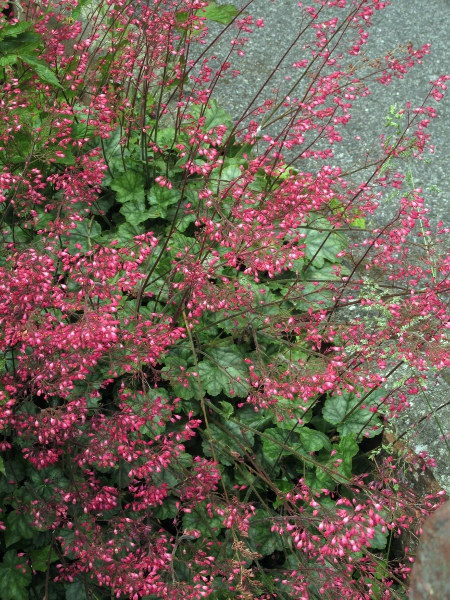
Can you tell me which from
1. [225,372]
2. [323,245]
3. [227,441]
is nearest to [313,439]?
[227,441]

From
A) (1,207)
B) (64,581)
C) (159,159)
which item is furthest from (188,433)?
(159,159)

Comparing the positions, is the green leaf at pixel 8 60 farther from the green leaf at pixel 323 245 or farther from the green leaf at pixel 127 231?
the green leaf at pixel 323 245

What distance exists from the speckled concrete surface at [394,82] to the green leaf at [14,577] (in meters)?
2.47

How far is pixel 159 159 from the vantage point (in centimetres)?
371

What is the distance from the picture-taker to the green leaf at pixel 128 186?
348cm

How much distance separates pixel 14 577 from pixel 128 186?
169 centimetres

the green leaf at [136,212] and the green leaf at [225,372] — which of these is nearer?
the green leaf at [225,372]

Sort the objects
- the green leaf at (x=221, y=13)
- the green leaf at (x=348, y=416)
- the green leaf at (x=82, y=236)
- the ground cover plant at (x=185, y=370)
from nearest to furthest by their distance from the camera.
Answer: the ground cover plant at (x=185, y=370) → the green leaf at (x=348, y=416) → the green leaf at (x=82, y=236) → the green leaf at (x=221, y=13)

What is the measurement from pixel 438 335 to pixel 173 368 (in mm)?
1003

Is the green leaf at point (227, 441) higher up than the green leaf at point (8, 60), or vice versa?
the green leaf at point (8, 60)

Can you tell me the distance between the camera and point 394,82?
4898 mm

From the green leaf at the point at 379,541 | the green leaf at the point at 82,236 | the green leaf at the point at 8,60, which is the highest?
the green leaf at the point at 8,60

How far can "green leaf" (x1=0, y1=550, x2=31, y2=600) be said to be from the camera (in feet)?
8.90

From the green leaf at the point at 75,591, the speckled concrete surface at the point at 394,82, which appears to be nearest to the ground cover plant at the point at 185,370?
the green leaf at the point at 75,591
